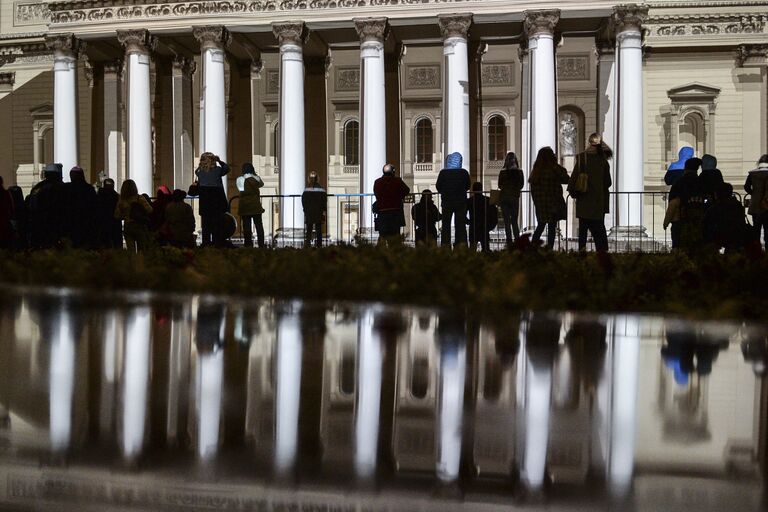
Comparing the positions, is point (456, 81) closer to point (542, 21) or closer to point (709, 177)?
point (542, 21)

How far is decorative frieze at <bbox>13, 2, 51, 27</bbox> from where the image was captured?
1460 inches

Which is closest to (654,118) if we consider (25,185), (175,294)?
(25,185)

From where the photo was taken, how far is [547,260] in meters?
10.1

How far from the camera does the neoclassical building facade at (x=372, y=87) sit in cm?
2908

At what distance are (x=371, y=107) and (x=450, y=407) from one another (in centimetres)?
2678

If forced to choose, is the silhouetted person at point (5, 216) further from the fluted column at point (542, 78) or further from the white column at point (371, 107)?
the fluted column at point (542, 78)

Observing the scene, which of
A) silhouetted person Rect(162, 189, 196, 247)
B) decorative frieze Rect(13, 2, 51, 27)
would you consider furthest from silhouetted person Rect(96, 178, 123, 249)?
decorative frieze Rect(13, 2, 51, 27)

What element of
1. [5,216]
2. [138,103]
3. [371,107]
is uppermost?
[138,103]

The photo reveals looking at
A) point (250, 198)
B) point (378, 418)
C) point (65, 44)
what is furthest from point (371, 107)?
point (378, 418)

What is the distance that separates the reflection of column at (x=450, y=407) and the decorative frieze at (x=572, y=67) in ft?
98.5

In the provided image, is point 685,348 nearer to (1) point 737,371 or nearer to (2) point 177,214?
(1) point 737,371

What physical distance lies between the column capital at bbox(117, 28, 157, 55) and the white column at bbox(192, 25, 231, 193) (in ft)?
6.39

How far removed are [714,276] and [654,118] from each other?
28135mm

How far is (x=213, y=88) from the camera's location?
30391 mm
